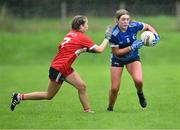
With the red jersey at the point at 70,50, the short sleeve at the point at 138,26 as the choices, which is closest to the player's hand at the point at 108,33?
the red jersey at the point at 70,50

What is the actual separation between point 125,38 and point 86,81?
30.3ft

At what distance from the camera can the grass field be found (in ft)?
42.0

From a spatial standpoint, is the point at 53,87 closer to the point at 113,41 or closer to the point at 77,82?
the point at 77,82

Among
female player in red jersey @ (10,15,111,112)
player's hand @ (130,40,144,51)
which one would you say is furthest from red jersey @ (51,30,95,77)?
player's hand @ (130,40,144,51)

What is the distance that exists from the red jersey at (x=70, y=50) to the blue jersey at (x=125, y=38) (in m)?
0.58

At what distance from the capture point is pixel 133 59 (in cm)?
1424

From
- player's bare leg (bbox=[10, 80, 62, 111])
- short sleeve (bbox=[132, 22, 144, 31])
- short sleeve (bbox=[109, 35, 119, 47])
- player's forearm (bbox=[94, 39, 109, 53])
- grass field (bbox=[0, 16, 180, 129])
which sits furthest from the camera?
short sleeve (bbox=[132, 22, 144, 31])

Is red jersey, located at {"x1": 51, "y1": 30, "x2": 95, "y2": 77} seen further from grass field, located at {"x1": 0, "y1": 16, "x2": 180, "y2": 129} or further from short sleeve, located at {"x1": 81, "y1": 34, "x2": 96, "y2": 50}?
grass field, located at {"x1": 0, "y1": 16, "x2": 180, "y2": 129}

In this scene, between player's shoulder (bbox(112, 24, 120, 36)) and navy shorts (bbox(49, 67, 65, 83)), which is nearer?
navy shorts (bbox(49, 67, 65, 83))

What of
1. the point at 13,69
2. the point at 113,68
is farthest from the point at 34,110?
the point at 13,69

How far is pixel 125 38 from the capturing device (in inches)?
552

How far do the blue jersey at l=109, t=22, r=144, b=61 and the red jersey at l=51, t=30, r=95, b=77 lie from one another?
580 millimetres

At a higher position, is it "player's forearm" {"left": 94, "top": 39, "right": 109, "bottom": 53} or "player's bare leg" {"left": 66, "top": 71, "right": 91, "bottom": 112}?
"player's forearm" {"left": 94, "top": 39, "right": 109, "bottom": 53}

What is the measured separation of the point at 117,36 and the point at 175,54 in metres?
18.6
